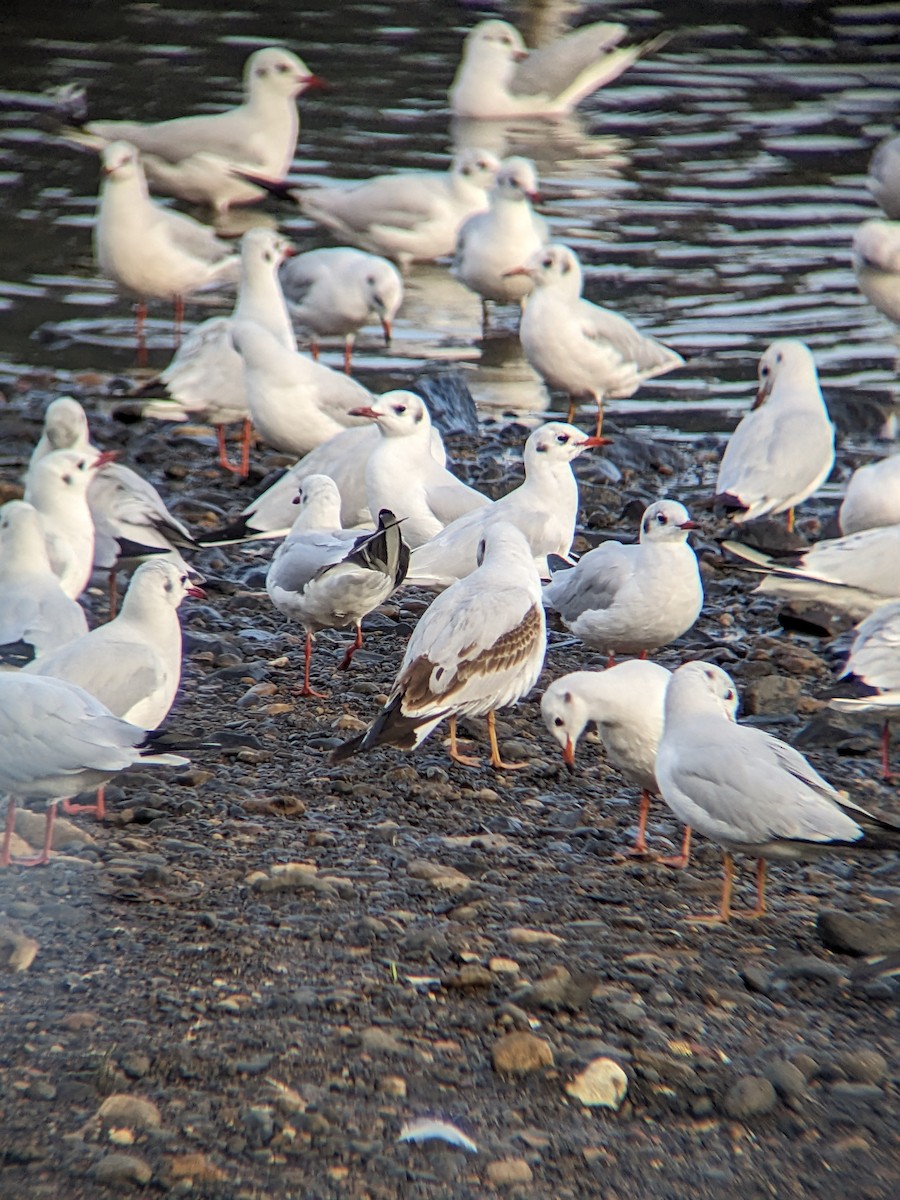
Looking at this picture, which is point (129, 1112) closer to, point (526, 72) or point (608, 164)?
point (608, 164)

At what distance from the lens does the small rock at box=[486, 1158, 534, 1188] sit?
3197 mm

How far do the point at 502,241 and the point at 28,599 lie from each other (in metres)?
6.85

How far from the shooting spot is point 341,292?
1058 centimetres

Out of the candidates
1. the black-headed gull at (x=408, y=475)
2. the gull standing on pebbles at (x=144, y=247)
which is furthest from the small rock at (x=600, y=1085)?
the gull standing on pebbles at (x=144, y=247)

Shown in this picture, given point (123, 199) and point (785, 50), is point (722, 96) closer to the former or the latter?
point (785, 50)

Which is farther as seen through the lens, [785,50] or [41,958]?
[785,50]

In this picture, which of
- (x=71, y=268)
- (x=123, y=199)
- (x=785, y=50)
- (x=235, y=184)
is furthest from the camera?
(x=785, y=50)

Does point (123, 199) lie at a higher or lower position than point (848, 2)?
higher

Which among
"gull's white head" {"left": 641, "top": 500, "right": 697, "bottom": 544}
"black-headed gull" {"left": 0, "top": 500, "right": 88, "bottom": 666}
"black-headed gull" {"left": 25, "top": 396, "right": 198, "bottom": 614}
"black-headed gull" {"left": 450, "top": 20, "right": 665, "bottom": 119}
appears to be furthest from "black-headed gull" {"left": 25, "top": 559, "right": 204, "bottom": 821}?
"black-headed gull" {"left": 450, "top": 20, "right": 665, "bottom": 119}

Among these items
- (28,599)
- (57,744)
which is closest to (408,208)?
(28,599)

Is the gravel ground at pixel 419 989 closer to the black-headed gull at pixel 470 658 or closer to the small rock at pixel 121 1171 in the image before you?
the small rock at pixel 121 1171

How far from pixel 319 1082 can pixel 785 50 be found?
21.2 meters

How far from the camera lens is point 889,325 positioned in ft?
39.5

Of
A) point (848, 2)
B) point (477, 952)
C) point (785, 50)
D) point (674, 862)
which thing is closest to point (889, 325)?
point (674, 862)
